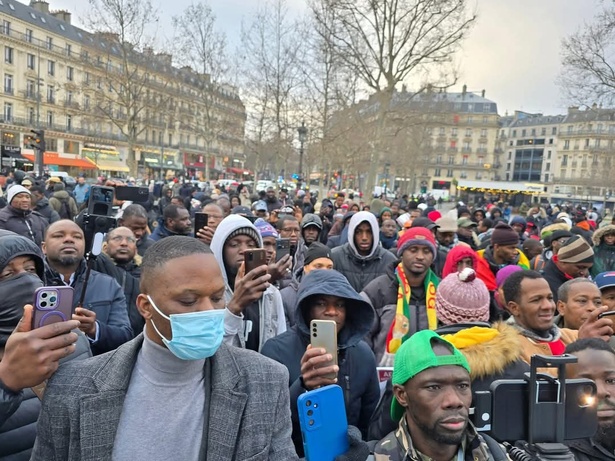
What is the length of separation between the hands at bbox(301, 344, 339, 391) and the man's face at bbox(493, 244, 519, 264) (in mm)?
4329

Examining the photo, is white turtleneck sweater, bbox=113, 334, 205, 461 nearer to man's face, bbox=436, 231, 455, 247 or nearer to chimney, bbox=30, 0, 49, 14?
man's face, bbox=436, 231, 455, 247

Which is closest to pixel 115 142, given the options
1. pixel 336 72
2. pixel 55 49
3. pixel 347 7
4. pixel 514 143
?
pixel 55 49

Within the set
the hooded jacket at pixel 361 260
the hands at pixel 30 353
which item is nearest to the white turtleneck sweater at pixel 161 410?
the hands at pixel 30 353

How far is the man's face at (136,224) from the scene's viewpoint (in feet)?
18.6

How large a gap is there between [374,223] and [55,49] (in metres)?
61.9

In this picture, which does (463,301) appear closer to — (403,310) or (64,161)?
(403,310)

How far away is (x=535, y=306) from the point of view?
3.04 m

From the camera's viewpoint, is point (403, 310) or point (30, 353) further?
point (403, 310)

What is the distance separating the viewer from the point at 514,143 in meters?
102

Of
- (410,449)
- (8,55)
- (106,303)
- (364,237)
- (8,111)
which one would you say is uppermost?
(8,55)

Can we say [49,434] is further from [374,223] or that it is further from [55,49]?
[55,49]

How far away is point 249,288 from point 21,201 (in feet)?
18.9

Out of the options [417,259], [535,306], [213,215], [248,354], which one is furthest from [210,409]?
[213,215]

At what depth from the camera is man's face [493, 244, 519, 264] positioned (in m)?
5.58
